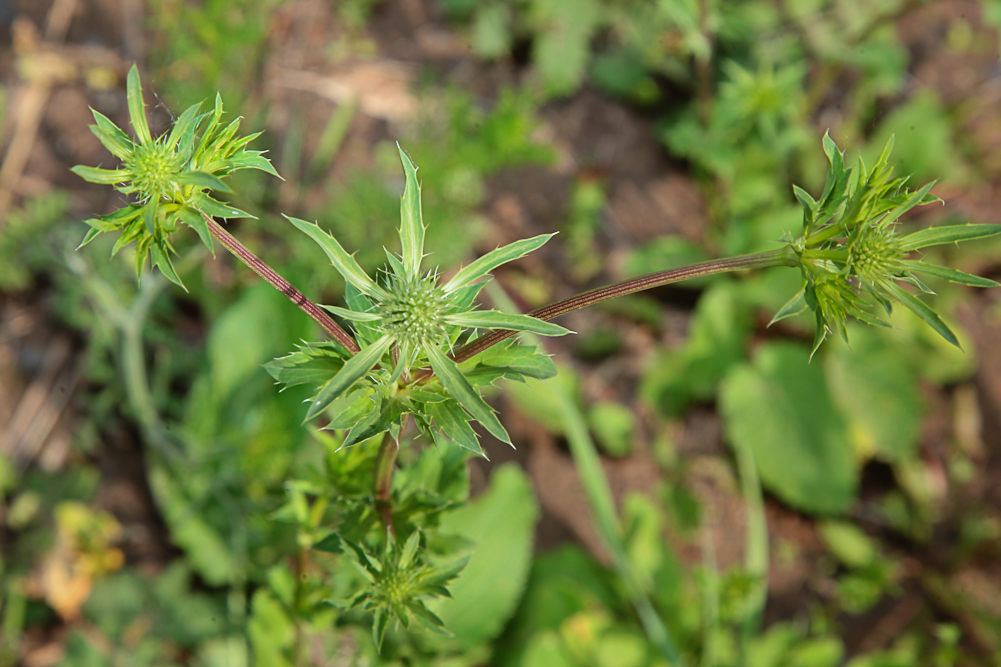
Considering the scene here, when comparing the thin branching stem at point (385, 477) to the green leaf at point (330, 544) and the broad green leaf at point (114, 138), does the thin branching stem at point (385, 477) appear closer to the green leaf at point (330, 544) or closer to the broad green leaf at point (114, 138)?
the green leaf at point (330, 544)

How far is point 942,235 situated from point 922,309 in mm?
164

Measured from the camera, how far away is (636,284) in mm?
1194

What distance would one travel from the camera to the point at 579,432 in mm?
2689

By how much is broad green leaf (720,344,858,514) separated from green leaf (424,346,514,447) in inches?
108

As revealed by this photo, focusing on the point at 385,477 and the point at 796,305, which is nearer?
the point at 796,305

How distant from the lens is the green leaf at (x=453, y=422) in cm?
117

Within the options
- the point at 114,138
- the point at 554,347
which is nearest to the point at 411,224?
the point at 114,138

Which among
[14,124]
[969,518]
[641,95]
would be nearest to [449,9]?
[641,95]

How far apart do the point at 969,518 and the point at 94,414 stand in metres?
4.40

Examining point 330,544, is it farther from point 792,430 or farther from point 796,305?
point 792,430

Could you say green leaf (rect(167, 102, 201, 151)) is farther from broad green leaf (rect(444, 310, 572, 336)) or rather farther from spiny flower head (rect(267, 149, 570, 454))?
broad green leaf (rect(444, 310, 572, 336))

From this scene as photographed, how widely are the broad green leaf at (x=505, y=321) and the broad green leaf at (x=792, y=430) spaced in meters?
2.72

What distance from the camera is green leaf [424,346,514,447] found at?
1113 mm

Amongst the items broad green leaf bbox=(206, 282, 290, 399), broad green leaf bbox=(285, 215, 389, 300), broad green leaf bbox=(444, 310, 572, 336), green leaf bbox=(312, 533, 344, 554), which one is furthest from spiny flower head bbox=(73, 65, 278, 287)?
broad green leaf bbox=(206, 282, 290, 399)
